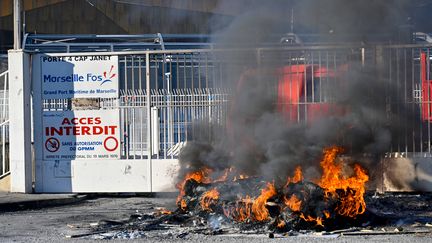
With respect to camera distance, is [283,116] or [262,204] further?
[283,116]

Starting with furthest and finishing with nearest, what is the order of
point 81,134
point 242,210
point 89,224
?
point 81,134, point 89,224, point 242,210

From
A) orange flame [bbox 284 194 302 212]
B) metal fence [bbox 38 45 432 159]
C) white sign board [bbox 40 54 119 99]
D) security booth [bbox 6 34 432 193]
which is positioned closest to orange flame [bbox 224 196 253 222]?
orange flame [bbox 284 194 302 212]

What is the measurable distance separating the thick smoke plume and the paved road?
1.09 metres

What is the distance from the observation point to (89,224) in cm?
942

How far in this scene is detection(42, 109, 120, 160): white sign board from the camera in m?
13.0

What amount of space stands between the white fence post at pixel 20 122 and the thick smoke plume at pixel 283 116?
323 cm

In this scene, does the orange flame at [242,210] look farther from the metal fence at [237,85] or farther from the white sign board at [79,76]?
the white sign board at [79,76]

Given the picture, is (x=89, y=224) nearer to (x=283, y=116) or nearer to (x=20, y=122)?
(x=283, y=116)

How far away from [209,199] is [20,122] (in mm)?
5286

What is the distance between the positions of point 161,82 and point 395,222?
18.5ft

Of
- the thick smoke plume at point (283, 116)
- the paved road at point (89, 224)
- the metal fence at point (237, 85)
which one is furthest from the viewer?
the metal fence at point (237, 85)

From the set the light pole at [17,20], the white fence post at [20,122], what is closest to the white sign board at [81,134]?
the white fence post at [20,122]

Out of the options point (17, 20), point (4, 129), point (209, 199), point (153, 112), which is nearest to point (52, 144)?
point (4, 129)

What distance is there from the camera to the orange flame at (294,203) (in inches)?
332
